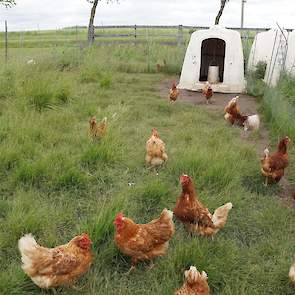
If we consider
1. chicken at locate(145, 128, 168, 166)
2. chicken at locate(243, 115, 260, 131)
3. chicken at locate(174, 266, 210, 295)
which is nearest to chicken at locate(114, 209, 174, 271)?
chicken at locate(174, 266, 210, 295)

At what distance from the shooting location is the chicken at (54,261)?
2.53 meters

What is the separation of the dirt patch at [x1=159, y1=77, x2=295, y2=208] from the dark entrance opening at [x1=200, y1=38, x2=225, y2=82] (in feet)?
3.58

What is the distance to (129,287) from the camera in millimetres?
2809

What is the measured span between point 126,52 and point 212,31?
18.5ft

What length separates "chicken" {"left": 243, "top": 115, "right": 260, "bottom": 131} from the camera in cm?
635

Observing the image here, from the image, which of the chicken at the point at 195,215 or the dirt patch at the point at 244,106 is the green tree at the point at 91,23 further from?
the chicken at the point at 195,215

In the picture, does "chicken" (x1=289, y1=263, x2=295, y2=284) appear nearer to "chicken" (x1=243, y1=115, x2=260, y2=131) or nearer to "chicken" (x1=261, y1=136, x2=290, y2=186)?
"chicken" (x1=261, y1=136, x2=290, y2=186)

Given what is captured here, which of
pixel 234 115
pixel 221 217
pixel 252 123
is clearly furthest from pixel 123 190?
pixel 234 115

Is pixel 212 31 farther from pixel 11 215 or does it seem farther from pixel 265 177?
pixel 11 215

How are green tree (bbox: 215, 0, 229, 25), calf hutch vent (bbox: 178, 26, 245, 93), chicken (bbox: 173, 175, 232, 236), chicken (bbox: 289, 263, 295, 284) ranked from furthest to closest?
green tree (bbox: 215, 0, 229, 25)
calf hutch vent (bbox: 178, 26, 245, 93)
chicken (bbox: 173, 175, 232, 236)
chicken (bbox: 289, 263, 295, 284)

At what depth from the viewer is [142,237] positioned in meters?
2.90

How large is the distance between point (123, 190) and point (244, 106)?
206 inches

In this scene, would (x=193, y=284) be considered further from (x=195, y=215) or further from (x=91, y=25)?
(x=91, y=25)

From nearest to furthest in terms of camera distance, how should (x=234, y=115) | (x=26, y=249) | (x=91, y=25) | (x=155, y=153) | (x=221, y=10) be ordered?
(x=26, y=249) → (x=155, y=153) → (x=234, y=115) → (x=91, y=25) → (x=221, y=10)
